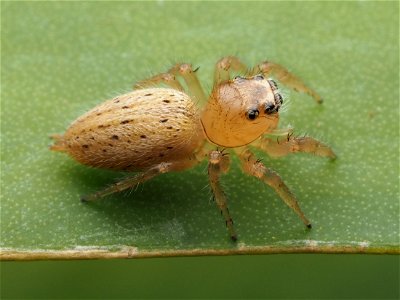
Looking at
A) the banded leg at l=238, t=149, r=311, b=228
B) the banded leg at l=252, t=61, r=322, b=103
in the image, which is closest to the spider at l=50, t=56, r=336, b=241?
the banded leg at l=238, t=149, r=311, b=228

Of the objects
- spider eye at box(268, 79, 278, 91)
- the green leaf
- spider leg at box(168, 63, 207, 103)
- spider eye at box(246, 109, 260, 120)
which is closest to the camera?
the green leaf

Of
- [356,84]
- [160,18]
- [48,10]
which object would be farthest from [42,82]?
[356,84]

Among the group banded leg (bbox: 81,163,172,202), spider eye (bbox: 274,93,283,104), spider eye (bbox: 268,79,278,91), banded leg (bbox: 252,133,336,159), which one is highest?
spider eye (bbox: 268,79,278,91)

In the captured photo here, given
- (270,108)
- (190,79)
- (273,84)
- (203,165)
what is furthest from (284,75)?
(203,165)

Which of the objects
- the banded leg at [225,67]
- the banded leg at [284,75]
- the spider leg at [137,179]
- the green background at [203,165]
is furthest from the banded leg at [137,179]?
the banded leg at [284,75]

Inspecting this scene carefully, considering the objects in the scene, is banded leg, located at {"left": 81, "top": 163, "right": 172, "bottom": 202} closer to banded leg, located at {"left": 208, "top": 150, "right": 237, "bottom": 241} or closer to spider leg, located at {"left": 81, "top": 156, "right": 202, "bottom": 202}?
spider leg, located at {"left": 81, "top": 156, "right": 202, "bottom": 202}

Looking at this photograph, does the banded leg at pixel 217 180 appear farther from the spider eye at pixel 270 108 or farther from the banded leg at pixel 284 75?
the banded leg at pixel 284 75
